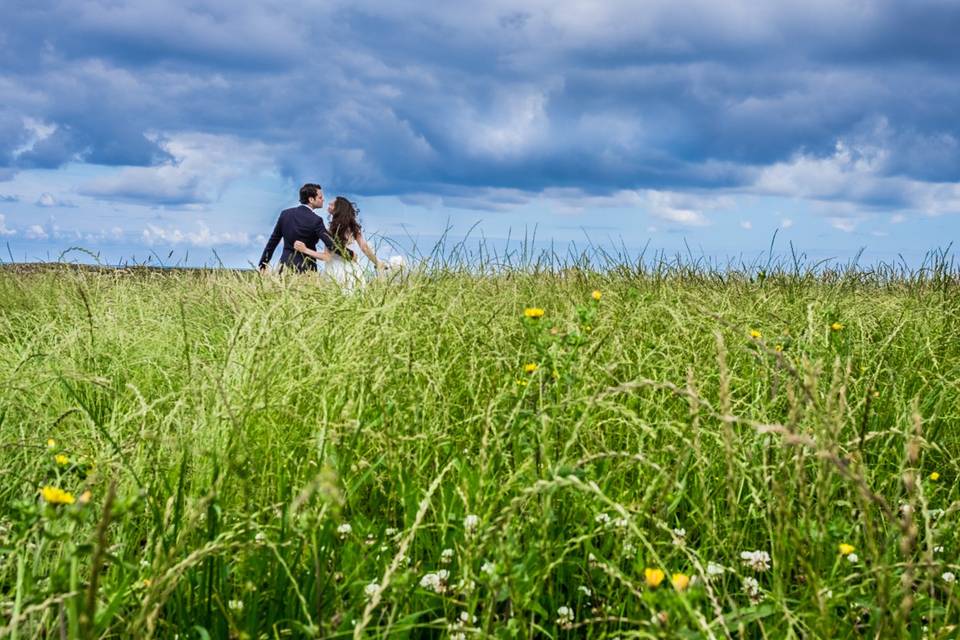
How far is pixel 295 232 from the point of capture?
920 cm

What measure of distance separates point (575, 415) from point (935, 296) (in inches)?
137

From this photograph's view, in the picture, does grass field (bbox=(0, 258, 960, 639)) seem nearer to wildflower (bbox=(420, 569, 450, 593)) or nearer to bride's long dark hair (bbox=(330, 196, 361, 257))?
wildflower (bbox=(420, 569, 450, 593))

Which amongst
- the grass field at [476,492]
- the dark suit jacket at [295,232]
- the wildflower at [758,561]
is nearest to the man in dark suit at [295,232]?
the dark suit jacket at [295,232]

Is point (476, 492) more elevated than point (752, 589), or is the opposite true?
point (476, 492)

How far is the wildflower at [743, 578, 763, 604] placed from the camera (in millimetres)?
1863

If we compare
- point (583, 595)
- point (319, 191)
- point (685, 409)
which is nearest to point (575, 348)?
point (583, 595)

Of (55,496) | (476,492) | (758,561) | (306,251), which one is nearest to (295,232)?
(306,251)

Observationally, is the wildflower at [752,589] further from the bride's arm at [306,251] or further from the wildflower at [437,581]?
the bride's arm at [306,251]

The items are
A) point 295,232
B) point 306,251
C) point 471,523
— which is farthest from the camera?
point 295,232

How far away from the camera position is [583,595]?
6.47 feet

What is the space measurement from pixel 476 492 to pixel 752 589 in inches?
26.2

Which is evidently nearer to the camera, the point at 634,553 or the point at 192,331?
the point at 634,553

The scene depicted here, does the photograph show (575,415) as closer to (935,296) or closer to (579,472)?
(579,472)

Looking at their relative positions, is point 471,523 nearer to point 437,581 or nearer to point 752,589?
point 437,581
